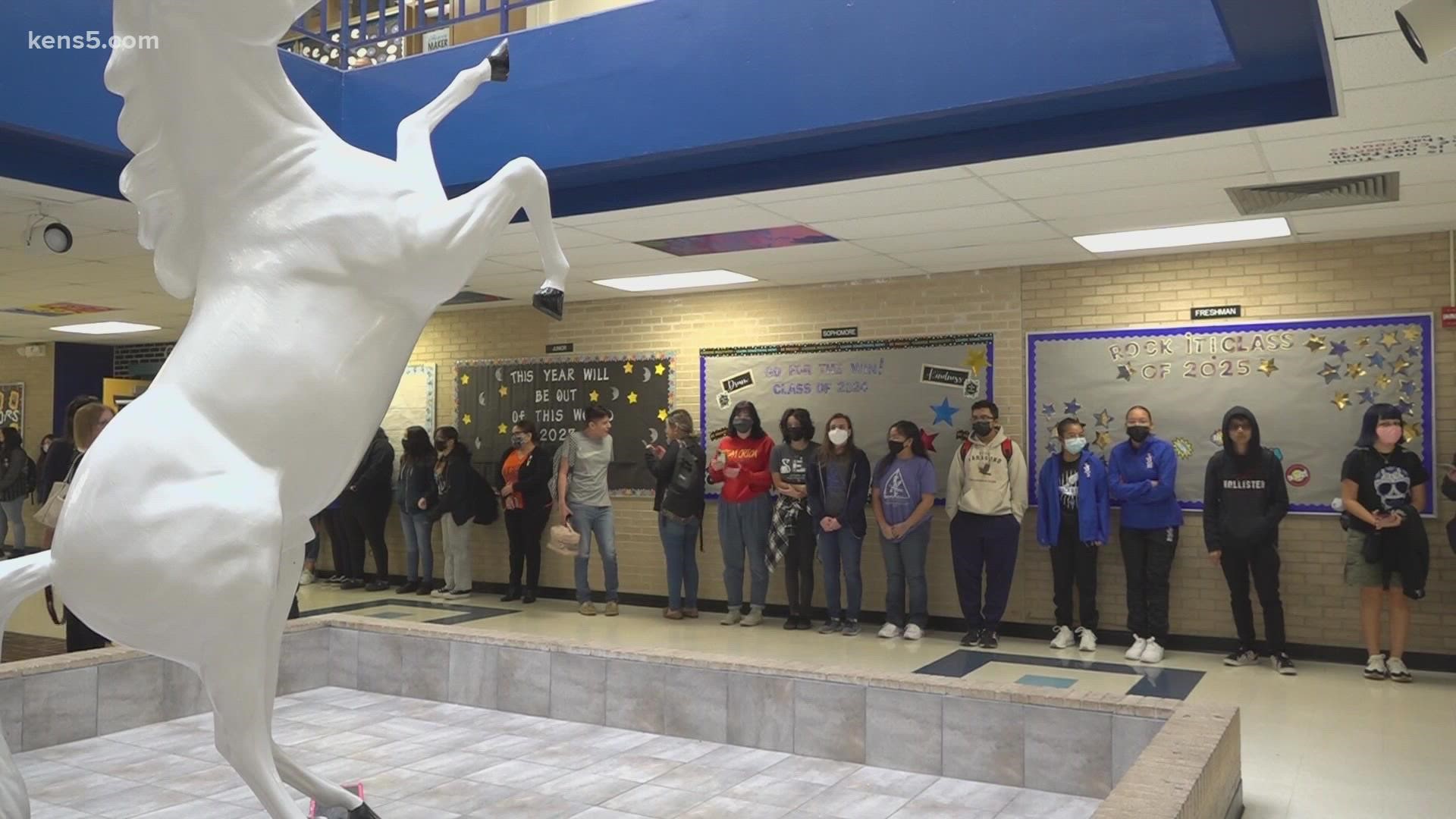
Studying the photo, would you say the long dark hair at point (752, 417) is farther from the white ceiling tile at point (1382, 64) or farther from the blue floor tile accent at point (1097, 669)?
the white ceiling tile at point (1382, 64)

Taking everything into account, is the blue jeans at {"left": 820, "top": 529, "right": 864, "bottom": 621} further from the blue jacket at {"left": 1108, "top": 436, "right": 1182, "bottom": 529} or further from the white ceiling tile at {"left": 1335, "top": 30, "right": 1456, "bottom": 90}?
the white ceiling tile at {"left": 1335, "top": 30, "right": 1456, "bottom": 90}

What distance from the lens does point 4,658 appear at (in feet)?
21.1

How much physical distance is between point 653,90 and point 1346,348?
484cm

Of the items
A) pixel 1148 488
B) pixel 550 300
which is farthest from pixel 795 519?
pixel 550 300

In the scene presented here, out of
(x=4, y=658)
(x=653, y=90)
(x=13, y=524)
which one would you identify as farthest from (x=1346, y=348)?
(x=13, y=524)

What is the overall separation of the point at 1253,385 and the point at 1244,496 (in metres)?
0.94

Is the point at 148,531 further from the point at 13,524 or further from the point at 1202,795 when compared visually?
the point at 13,524

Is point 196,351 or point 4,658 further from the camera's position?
point 4,658

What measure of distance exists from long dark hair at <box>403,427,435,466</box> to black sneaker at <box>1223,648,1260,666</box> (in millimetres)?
7036

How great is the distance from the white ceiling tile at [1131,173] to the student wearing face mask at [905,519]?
8.25 ft

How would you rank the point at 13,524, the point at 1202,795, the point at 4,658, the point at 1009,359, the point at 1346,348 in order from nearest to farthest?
the point at 1202,795 < the point at 4,658 < the point at 1346,348 < the point at 1009,359 < the point at 13,524

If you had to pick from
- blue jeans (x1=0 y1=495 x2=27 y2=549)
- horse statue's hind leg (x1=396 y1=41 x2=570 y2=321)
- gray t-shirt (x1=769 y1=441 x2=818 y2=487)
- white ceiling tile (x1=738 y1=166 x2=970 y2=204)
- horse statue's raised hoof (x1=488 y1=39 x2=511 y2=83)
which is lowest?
blue jeans (x1=0 y1=495 x2=27 y2=549)

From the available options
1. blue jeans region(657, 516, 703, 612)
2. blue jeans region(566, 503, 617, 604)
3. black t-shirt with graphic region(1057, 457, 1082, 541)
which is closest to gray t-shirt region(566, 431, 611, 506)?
blue jeans region(566, 503, 617, 604)

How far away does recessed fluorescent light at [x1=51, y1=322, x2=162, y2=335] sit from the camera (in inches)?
475
